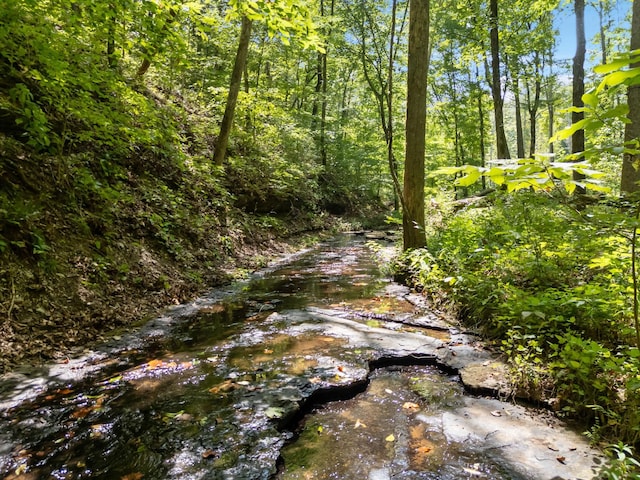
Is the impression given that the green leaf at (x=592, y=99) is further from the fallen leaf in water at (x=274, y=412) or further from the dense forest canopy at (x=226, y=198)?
the fallen leaf in water at (x=274, y=412)

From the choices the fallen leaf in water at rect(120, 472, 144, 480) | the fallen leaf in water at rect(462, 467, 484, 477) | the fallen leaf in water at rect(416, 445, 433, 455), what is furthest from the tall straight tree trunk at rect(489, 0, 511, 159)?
the fallen leaf in water at rect(120, 472, 144, 480)

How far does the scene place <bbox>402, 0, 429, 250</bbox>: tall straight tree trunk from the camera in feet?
25.0

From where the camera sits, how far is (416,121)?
788 cm

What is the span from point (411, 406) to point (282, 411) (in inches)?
45.4

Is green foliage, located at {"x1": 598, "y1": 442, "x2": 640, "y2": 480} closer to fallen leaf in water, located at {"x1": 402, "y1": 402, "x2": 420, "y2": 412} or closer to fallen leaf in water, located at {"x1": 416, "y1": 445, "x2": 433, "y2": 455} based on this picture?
fallen leaf in water, located at {"x1": 416, "y1": 445, "x2": 433, "y2": 455}

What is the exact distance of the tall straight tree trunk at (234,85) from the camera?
1075cm

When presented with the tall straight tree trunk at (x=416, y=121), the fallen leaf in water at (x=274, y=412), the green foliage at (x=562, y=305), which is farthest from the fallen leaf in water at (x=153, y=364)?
the tall straight tree trunk at (x=416, y=121)

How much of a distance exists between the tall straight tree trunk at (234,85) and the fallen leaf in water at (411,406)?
30.7 ft

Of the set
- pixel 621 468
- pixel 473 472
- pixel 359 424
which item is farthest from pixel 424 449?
pixel 621 468

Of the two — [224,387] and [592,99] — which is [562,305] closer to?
[592,99]

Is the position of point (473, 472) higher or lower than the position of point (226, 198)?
lower

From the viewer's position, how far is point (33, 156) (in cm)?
570

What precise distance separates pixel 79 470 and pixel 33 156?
5.06m

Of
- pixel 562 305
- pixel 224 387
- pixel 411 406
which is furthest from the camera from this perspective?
pixel 562 305
